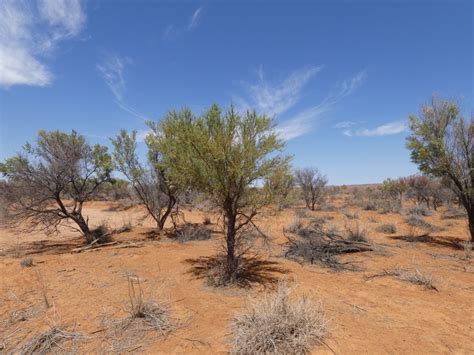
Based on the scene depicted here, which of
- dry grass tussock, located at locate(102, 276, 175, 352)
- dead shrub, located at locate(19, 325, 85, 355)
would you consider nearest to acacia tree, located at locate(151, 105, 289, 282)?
dry grass tussock, located at locate(102, 276, 175, 352)

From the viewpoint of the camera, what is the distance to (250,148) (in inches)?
259

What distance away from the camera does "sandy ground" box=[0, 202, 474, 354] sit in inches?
166

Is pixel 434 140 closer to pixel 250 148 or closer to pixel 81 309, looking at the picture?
pixel 250 148

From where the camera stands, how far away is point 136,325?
4.68 meters

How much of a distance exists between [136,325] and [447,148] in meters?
11.9

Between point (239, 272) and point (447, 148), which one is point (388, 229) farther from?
point (239, 272)

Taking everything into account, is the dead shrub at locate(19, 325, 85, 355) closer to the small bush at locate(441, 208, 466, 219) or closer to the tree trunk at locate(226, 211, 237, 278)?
the tree trunk at locate(226, 211, 237, 278)

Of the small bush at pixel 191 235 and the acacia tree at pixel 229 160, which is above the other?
the acacia tree at pixel 229 160

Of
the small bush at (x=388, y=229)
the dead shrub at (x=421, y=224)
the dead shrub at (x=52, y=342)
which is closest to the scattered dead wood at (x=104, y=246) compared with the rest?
the dead shrub at (x=52, y=342)

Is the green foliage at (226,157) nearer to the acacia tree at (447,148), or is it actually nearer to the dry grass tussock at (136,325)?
the dry grass tussock at (136,325)

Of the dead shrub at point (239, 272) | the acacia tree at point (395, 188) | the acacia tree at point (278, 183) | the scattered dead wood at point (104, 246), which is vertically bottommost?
the dead shrub at point (239, 272)

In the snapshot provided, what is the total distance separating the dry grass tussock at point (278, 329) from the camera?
3779mm

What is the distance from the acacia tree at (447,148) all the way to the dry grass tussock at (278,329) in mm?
9609

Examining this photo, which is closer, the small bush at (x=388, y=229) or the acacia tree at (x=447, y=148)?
the acacia tree at (x=447, y=148)
